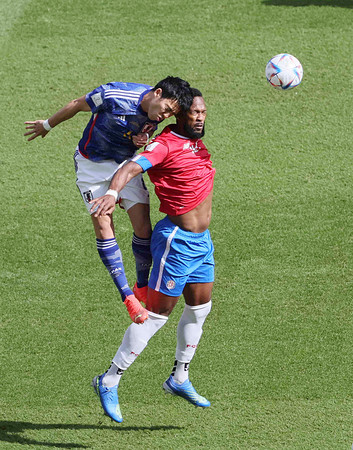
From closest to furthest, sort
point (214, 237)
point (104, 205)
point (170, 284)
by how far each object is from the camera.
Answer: point (104, 205), point (170, 284), point (214, 237)

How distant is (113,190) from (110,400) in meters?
1.80

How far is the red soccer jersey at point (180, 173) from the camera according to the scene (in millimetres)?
6008

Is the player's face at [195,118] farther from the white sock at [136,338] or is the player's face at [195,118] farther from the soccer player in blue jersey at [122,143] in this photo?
the white sock at [136,338]

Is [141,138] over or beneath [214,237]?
over

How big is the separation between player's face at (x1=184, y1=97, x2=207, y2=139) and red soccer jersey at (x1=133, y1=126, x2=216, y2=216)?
0.09 m

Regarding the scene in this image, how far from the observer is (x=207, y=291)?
6.36 m

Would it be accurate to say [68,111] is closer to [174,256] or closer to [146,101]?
[146,101]

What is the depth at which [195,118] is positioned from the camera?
593cm

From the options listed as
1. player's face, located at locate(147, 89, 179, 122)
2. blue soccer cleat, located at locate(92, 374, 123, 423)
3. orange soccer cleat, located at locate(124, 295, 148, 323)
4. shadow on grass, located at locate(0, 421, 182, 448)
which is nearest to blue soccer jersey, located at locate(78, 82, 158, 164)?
player's face, located at locate(147, 89, 179, 122)

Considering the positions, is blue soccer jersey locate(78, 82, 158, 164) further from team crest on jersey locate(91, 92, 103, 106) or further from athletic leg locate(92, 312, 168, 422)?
athletic leg locate(92, 312, 168, 422)

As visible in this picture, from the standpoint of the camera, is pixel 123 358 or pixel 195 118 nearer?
pixel 195 118

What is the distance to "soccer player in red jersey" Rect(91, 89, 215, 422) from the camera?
6008mm

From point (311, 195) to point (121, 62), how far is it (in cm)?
408

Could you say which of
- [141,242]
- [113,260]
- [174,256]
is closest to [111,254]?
[113,260]
